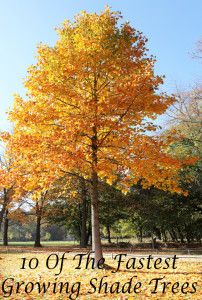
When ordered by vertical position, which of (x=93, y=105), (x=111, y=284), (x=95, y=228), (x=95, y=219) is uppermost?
(x=93, y=105)

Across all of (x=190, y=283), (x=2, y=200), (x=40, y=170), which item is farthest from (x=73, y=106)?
(x=2, y=200)

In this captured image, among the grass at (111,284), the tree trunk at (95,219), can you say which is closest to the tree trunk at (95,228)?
the tree trunk at (95,219)

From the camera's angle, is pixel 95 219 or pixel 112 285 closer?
pixel 112 285

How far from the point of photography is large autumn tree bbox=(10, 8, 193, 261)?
495 inches

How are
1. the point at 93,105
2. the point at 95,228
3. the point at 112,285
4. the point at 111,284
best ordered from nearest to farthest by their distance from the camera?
the point at 112,285, the point at 111,284, the point at 93,105, the point at 95,228

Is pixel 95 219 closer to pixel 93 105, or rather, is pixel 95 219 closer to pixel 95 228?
pixel 95 228

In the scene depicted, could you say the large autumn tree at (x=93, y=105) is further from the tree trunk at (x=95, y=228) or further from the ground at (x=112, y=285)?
the ground at (x=112, y=285)

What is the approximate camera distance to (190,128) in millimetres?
24172

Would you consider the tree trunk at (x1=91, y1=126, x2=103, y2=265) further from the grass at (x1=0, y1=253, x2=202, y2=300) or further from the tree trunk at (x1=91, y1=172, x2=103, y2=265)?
the grass at (x1=0, y1=253, x2=202, y2=300)

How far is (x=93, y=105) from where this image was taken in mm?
12555

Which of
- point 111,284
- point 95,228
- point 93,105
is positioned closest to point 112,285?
point 111,284

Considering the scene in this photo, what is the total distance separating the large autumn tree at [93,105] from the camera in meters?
12.6

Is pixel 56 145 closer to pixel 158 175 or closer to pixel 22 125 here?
pixel 22 125

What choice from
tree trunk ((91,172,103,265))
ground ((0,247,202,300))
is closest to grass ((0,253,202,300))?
ground ((0,247,202,300))
